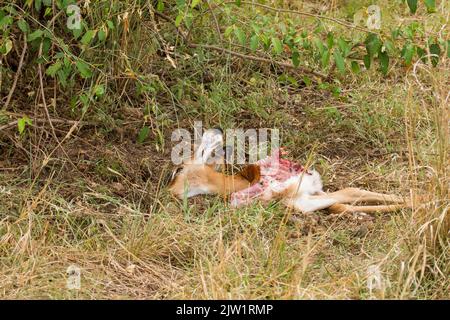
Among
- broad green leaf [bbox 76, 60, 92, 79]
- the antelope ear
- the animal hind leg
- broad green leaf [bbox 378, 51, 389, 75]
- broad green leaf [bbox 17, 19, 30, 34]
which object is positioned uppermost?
broad green leaf [bbox 17, 19, 30, 34]

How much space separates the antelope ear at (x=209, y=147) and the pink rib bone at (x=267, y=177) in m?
0.22

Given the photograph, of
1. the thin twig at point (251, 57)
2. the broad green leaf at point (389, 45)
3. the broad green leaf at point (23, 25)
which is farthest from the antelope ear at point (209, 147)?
the broad green leaf at point (23, 25)

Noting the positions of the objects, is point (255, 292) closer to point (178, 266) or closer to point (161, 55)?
point (178, 266)

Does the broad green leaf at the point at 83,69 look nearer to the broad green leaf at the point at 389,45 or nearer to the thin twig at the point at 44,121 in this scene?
the thin twig at the point at 44,121

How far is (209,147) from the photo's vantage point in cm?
467

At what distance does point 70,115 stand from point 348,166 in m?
1.50

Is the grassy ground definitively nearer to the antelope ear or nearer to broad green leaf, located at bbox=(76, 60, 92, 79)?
the antelope ear

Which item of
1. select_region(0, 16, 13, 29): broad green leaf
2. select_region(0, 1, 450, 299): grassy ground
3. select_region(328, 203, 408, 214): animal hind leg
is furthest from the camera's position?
select_region(328, 203, 408, 214): animal hind leg

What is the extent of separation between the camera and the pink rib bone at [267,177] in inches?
171

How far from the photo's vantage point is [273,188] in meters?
4.41

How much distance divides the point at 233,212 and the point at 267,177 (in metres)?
0.39

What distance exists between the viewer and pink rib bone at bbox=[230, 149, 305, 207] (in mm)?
4336

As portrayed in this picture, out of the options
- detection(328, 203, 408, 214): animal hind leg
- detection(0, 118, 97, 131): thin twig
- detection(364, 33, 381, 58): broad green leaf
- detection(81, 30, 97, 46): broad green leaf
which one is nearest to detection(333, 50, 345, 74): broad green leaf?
detection(364, 33, 381, 58): broad green leaf

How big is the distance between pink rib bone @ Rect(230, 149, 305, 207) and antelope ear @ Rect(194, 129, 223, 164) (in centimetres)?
22
